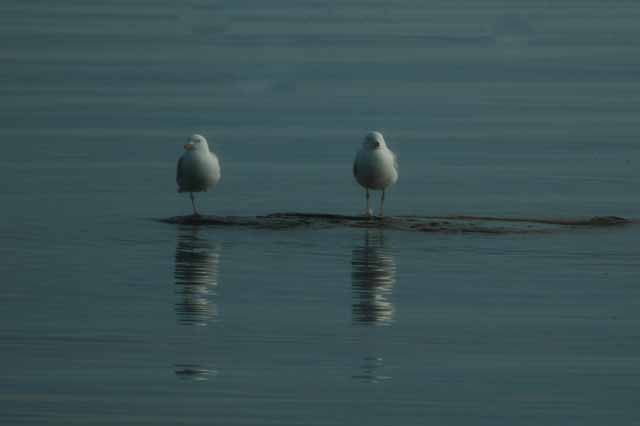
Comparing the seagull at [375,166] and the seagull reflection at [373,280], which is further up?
the seagull at [375,166]

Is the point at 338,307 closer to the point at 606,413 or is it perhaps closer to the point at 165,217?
the point at 606,413

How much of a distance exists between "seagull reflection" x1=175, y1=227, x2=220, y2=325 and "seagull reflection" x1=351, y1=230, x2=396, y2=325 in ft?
3.73

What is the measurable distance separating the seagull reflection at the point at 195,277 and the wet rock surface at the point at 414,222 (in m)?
0.53

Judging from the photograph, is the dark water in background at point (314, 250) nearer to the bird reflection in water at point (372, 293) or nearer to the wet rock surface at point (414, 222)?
the bird reflection in water at point (372, 293)

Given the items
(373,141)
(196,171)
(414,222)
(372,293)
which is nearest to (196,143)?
(196,171)

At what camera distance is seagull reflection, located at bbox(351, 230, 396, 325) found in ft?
47.0

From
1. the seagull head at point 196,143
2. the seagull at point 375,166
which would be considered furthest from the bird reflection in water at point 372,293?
the seagull head at point 196,143

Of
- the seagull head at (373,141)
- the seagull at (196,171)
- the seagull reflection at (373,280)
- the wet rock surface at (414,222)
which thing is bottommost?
the seagull reflection at (373,280)

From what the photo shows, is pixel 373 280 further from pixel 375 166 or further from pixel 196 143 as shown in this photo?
pixel 196 143

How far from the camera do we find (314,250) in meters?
17.5

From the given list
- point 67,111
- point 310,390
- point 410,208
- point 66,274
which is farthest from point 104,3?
point 310,390

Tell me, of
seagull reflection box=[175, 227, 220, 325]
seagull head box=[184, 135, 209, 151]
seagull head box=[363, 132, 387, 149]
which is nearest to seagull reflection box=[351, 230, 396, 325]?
seagull reflection box=[175, 227, 220, 325]

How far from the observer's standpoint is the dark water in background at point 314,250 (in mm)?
11852

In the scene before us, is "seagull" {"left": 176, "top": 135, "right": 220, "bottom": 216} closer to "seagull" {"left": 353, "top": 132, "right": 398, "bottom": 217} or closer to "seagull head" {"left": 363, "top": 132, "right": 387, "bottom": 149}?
"seagull" {"left": 353, "top": 132, "right": 398, "bottom": 217}
